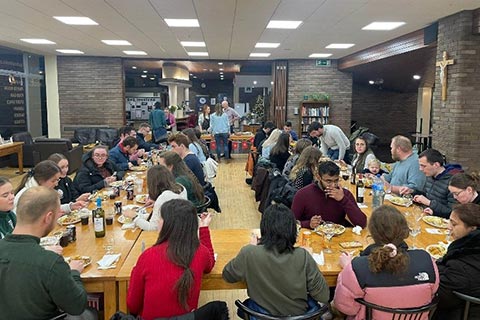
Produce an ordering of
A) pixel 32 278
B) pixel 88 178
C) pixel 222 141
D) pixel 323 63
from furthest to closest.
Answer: pixel 323 63 < pixel 222 141 < pixel 88 178 < pixel 32 278

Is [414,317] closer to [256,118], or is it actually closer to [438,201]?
[438,201]

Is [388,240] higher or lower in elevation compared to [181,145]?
lower

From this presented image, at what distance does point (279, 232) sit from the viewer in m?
2.25

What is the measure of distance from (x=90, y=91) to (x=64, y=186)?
9281 mm

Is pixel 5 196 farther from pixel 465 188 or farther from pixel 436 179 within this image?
pixel 436 179

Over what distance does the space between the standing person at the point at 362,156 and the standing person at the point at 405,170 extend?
76 centimetres

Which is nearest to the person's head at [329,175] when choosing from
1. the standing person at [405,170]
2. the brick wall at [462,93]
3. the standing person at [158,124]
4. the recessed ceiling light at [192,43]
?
the standing person at [405,170]

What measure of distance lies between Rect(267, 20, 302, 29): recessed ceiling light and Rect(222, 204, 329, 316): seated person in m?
5.46

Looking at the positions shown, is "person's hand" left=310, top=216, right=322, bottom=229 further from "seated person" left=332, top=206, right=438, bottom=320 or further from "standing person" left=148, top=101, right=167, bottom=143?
"standing person" left=148, top=101, right=167, bottom=143

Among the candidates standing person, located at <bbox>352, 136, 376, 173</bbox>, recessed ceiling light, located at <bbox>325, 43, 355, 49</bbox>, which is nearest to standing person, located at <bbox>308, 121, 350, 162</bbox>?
standing person, located at <bbox>352, 136, 376, 173</bbox>

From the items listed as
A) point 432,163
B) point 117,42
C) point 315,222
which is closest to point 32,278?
point 315,222

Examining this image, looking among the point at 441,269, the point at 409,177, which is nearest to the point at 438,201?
the point at 409,177

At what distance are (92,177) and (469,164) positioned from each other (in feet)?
18.4

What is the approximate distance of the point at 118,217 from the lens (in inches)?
144
